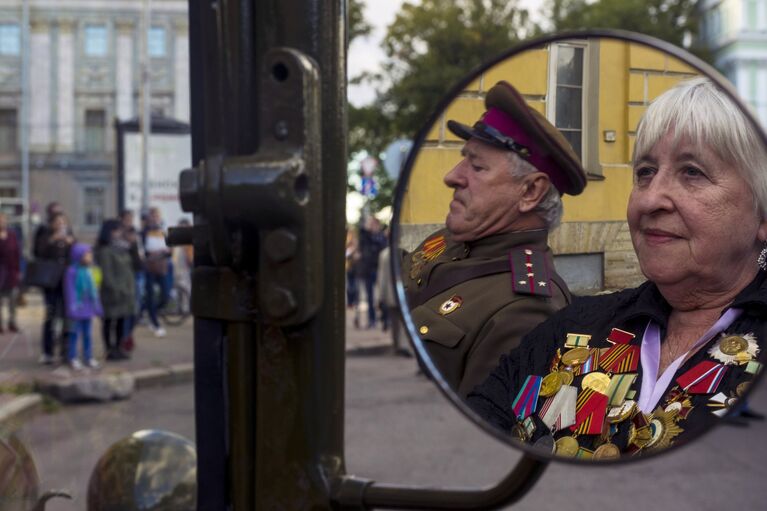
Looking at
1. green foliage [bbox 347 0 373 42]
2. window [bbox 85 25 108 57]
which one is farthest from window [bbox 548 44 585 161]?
window [bbox 85 25 108 57]

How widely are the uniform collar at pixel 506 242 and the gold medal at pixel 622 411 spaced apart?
164 mm

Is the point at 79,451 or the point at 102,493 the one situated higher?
the point at 102,493

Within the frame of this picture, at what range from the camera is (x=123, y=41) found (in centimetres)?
3381

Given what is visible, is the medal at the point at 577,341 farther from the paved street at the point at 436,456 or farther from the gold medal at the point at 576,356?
the paved street at the point at 436,456

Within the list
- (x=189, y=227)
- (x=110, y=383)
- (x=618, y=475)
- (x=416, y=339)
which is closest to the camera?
(x=416, y=339)

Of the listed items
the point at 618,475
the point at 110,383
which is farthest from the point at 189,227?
the point at 110,383

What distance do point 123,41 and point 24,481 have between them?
3447cm

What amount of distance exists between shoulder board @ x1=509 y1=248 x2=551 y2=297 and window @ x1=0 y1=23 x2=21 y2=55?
1439 inches

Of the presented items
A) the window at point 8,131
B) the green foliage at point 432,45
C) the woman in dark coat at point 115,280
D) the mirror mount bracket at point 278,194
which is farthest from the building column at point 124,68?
the mirror mount bracket at point 278,194

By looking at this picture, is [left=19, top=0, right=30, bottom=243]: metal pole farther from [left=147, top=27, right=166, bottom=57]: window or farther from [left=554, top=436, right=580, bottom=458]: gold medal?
[left=554, top=436, right=580, bottom=458]: gold medal

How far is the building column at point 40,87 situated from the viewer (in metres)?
33.7

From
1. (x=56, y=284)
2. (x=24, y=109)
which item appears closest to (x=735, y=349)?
(x=56, y=284)

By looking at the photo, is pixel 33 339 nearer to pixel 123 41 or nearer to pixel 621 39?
pixel 621 39

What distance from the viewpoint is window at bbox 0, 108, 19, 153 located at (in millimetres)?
35000
